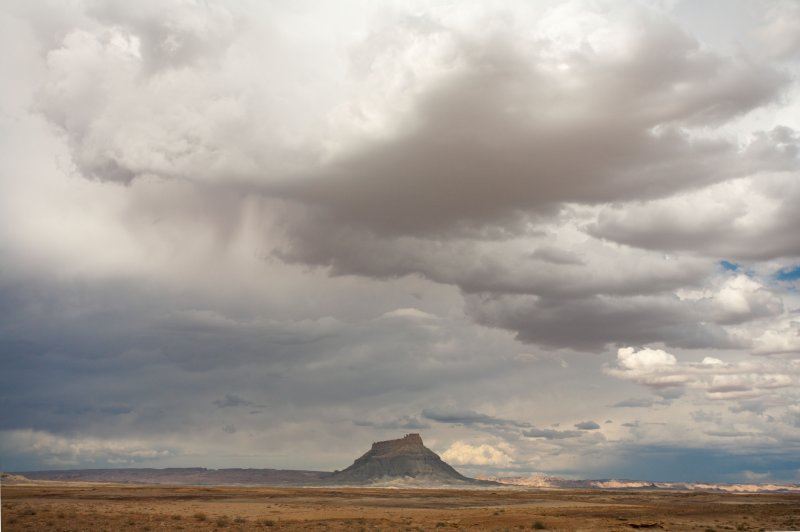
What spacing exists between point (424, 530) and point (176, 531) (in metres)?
21.1

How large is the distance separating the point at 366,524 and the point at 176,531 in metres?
19.7

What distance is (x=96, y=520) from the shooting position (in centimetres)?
6425

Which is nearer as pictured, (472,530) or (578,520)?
(472,530)

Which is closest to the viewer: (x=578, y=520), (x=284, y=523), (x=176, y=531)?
(x=176, y=531)

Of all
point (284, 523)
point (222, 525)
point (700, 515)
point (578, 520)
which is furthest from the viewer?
point (700, 515)

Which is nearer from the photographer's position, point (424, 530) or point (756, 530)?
point (424, 530)

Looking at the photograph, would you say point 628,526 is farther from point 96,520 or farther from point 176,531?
point 96,520

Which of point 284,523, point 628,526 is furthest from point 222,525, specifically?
point 628,526

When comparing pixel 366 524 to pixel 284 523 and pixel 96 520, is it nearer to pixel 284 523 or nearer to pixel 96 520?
pixel 284 523

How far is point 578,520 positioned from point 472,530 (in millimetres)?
18853

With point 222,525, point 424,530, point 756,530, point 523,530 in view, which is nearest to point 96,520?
point 222,525

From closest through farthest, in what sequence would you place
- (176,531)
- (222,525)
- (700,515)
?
(176,531) < (222,525) < (700,515)

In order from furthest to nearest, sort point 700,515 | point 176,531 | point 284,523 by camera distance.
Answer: point 700,515
point 284,523
point 176,531

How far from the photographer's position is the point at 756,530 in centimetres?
6938
